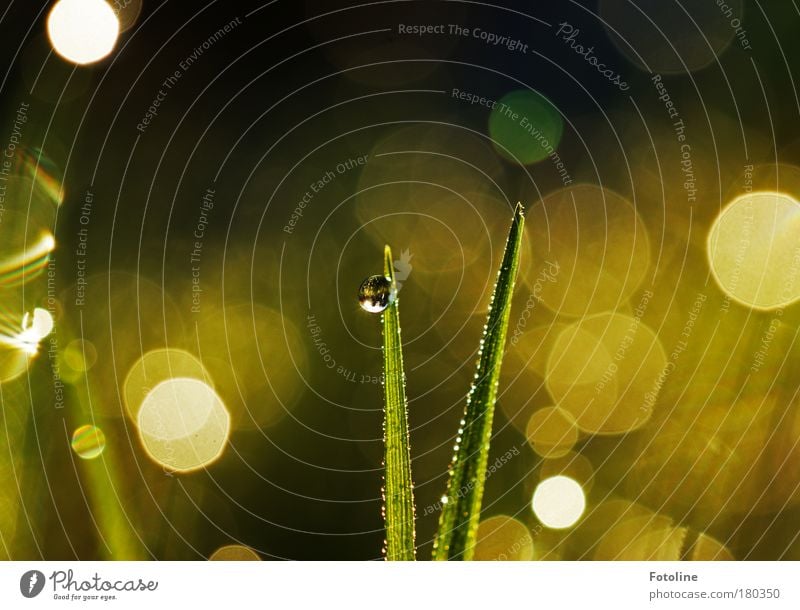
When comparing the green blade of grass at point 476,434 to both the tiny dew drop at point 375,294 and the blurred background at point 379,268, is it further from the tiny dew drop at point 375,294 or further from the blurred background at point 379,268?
the blurred background at point 379,268

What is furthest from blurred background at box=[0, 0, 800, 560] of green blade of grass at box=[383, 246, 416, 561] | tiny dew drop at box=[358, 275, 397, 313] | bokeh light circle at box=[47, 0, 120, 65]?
green blade of grass at box=[383, 246, 416, 561]

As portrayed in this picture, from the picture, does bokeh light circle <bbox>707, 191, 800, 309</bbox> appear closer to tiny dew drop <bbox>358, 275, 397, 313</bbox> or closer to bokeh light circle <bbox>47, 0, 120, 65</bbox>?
tiny dew drop <bbox>358, 275, 397, 313</bbox>

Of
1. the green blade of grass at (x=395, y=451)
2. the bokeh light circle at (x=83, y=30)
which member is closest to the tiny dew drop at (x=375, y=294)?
the green blade of grass at (x=395, y=451)
